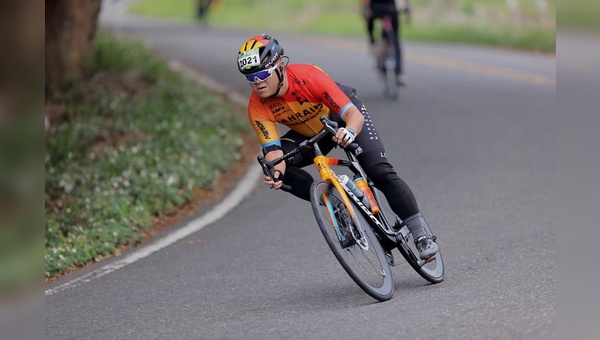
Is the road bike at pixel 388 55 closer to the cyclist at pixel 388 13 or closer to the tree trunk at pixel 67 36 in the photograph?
the cyclist at pixel 388 13

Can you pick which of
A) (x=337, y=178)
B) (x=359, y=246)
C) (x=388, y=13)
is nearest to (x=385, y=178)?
(x=337, y=178)

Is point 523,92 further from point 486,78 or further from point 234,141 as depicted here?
point 234,141

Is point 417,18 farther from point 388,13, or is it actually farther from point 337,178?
point 337,178

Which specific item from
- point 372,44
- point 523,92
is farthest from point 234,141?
point 523,92

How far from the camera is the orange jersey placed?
290 inches

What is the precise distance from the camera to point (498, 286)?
24.1 ft

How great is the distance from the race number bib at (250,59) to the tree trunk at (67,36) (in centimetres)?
928

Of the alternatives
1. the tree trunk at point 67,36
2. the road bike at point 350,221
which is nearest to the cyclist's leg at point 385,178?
the road bike at point 350,221

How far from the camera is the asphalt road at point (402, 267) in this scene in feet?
21.7

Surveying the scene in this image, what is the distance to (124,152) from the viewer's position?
13.0 meters

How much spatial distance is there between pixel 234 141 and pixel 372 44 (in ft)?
16.2

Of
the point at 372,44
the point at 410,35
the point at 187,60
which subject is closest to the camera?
the point at 372,44

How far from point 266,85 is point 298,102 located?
1.09 ft
